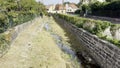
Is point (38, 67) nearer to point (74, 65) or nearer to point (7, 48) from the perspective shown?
point (74, 65)

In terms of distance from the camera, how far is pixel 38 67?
14.6 meters

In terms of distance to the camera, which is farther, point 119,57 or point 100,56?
point 100,56

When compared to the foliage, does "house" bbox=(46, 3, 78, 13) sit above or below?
below

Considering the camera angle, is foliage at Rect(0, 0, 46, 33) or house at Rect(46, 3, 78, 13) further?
house at Rect(46, 3, 78, 13)

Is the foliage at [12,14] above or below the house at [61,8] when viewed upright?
above

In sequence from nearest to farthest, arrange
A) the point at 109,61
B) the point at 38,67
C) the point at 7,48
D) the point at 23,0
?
the point at 109,61 < the point at 38,67 < the point at 7,48 < the point at 23,0

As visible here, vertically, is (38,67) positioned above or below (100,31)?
below

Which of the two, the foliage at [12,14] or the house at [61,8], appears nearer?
the foliage at [12,14]

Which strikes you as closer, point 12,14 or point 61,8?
point 12,14

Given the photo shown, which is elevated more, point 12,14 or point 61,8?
point 12,14

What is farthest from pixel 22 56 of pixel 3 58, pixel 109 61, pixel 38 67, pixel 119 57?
pixel 119 57

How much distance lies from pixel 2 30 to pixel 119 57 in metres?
13.8

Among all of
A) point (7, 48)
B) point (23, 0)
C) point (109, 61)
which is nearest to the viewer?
point (109, 61)

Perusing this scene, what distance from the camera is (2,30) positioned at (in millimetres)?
23062
